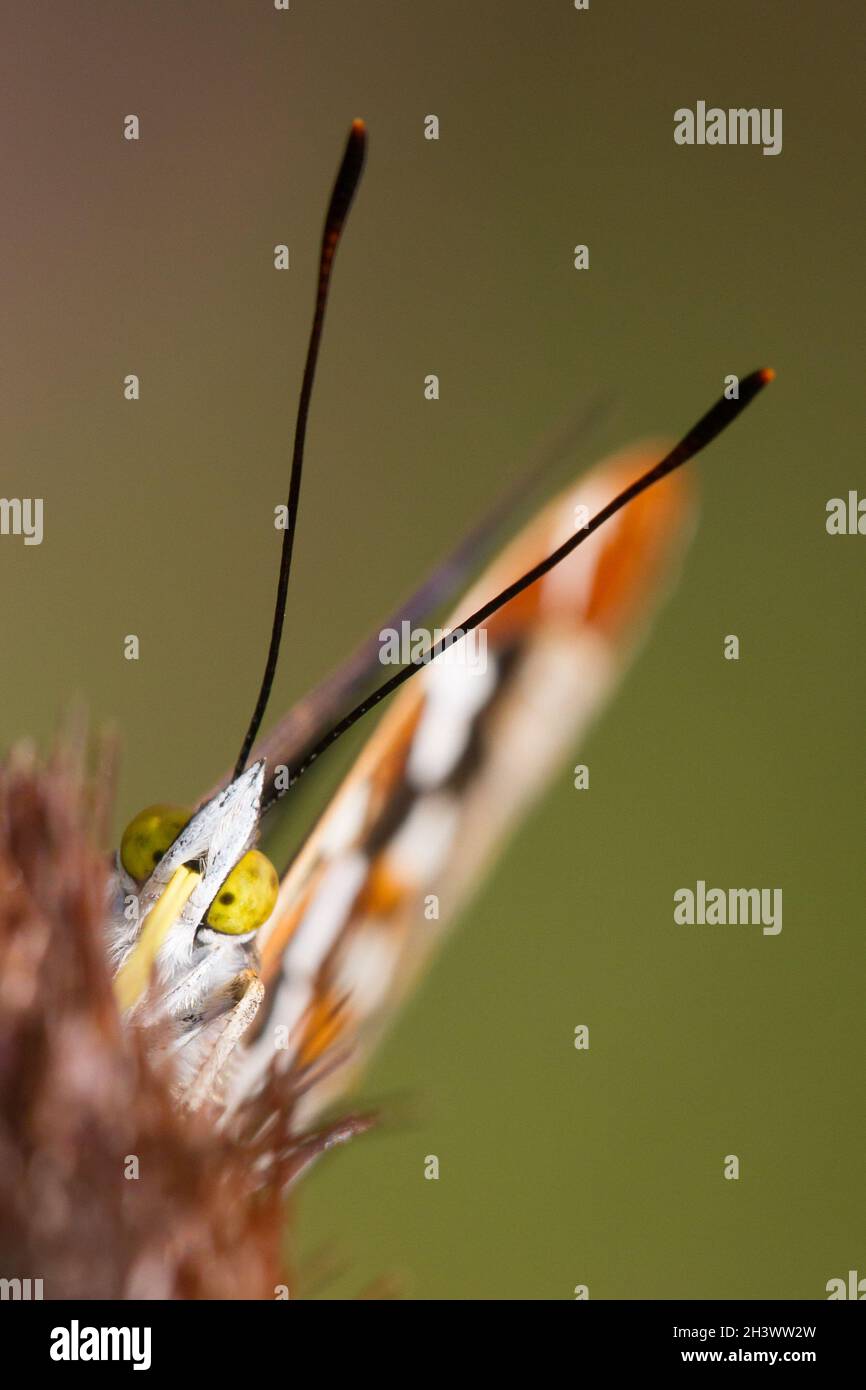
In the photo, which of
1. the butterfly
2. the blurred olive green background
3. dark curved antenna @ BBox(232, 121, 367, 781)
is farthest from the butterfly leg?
the blurred olive green background

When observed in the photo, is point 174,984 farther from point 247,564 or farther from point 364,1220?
point 247,564

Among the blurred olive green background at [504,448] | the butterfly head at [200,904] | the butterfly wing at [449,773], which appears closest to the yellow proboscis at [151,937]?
the butterfly head at [200,904]

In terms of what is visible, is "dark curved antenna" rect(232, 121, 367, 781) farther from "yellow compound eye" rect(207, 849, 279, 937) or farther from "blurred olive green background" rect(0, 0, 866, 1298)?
"blurred olive green background" rect(0, 0, 866, 1298)

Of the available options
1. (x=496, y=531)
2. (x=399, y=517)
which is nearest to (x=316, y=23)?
(x=399, y=517)

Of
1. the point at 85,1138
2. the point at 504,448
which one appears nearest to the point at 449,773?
the point at 85,1138

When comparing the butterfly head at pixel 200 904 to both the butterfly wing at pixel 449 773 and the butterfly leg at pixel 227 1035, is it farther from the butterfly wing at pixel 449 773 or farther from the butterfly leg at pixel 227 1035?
the butterfly wing at pixel 449 773
